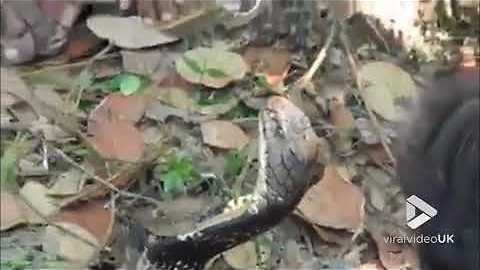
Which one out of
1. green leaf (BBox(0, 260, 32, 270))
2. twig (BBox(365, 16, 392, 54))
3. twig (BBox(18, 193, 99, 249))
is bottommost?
green leaf (BBox(0, 260, 32, 270))

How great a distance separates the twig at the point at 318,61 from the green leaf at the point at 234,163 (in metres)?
0.11

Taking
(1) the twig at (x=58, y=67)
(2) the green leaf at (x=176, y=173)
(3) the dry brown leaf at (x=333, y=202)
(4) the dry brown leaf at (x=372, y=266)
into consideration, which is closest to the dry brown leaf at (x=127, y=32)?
(1) the twig at (x=58, y=67)

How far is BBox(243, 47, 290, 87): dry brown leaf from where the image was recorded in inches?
42.2

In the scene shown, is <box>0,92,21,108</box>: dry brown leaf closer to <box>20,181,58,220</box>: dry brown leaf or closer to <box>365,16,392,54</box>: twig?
<box>20,181,58,220</box>: dry brown leaf

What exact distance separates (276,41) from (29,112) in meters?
0.29

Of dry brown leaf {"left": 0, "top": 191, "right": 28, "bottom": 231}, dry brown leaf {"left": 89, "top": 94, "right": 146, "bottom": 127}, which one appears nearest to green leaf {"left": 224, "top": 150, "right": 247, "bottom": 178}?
dry brown leaf {"left": 89, "top": 94, "right": 146, "bottom": 127}

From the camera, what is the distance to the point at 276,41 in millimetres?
1073

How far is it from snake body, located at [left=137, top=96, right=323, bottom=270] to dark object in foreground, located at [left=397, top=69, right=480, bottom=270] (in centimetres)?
12

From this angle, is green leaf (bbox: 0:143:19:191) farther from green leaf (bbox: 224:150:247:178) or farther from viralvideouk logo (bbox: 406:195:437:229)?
viralvideouk logo (bbox: 406:195:437:229)

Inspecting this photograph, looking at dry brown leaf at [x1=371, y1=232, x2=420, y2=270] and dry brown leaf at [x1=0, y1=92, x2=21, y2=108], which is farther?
dry brown leaf at [x1=371, y1=232, x2=420, y2=270]

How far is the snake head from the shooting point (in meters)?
1.07

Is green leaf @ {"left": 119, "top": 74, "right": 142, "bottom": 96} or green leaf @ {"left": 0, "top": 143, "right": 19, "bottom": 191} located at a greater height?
green leaf @ {"left": 119, "top": 74, "right": 142, "bottom": 96}

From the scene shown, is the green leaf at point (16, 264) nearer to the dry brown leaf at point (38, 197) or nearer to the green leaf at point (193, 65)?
the dry brown leaf at point (38, 197)

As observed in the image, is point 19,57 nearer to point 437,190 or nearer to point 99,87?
point 99,87
